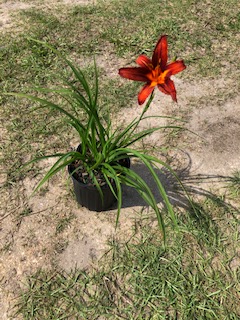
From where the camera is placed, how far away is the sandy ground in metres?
2.04

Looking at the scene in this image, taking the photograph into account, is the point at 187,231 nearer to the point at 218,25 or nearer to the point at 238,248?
the point at 238,248

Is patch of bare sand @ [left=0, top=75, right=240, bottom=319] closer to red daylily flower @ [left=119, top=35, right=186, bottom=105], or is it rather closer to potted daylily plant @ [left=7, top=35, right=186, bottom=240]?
potted daylily plant @ [left=7, top=35, right=186, bottom=240]

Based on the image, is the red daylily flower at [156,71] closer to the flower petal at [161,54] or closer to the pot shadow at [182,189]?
the flower petal at [161,54]

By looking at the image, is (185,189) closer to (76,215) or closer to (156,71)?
(76,215)

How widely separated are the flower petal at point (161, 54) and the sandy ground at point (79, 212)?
3.43ft

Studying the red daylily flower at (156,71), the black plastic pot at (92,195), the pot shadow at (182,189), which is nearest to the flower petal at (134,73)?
the red daylily flower at (156,71)

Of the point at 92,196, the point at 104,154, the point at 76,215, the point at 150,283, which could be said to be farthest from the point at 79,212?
→ the point at 150,283

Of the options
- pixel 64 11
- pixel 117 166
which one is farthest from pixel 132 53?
pixel 117 166

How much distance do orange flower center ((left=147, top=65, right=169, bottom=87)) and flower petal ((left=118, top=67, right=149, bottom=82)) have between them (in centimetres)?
2

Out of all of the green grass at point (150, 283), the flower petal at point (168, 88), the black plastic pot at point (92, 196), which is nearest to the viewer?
the flower petal at point (168, 88)

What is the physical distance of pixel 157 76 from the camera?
5.03ft

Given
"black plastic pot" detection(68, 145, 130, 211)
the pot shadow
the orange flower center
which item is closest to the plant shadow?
the pot shadow

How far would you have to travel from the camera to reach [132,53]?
3562 mm

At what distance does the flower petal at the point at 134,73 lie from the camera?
1.48 metres
